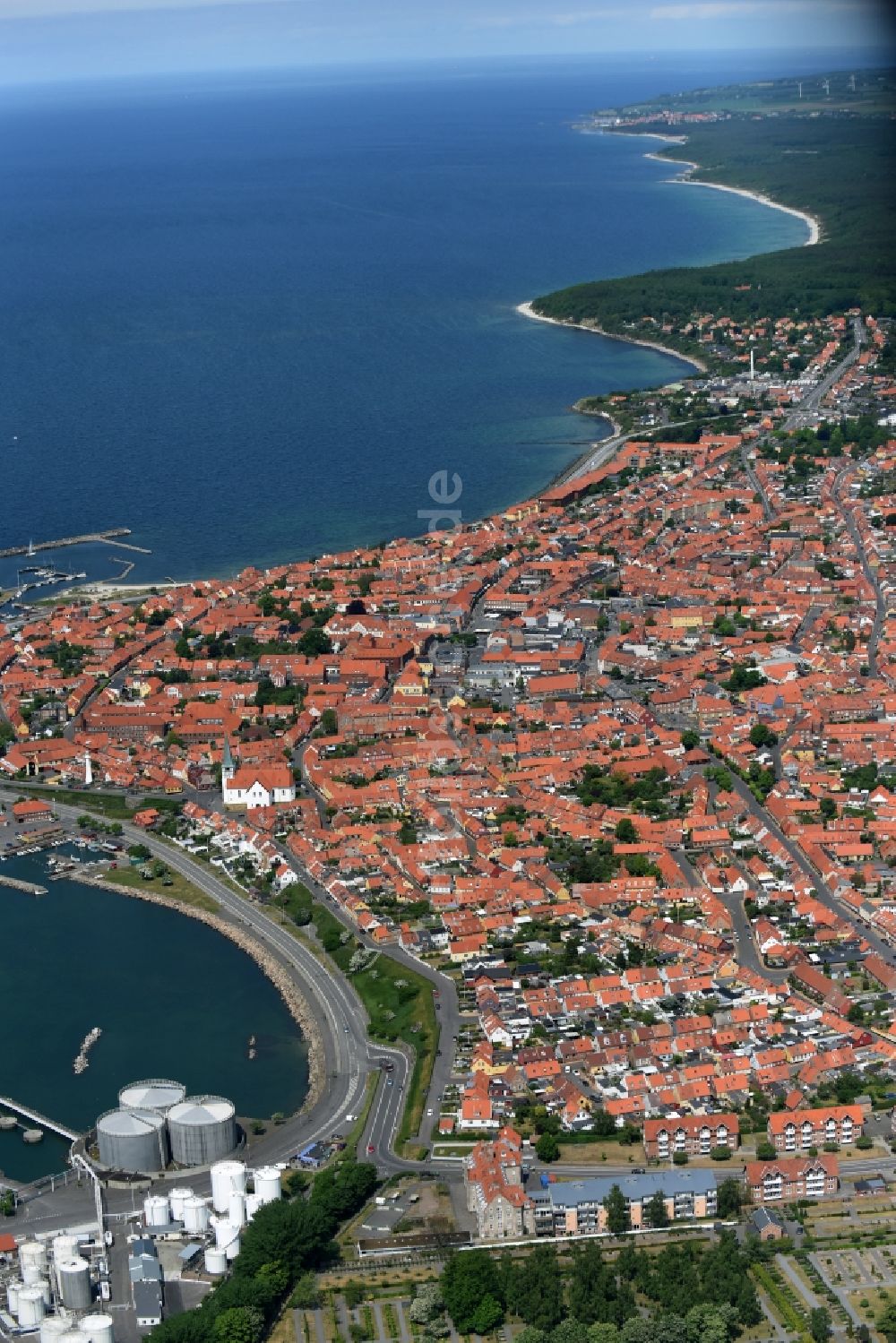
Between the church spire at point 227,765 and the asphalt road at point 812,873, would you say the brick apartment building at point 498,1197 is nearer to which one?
the asphalt road at point 812,873

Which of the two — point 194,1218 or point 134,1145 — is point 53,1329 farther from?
point 134,1145

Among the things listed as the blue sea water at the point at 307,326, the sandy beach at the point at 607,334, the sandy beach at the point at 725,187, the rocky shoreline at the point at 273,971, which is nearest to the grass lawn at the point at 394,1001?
the rocky shoreline at the point at 273,971

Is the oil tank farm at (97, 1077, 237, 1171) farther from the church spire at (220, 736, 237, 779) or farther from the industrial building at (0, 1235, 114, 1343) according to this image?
the church spire at (220, 736, 237, 779)

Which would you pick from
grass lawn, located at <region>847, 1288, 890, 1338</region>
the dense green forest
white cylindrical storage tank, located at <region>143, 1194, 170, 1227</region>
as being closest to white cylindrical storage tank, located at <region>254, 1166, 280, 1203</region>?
white cylindrical storage tank, located at <region>143, 1194, 170, 1227</region>

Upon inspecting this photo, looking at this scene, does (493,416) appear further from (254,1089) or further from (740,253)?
(254,1089)

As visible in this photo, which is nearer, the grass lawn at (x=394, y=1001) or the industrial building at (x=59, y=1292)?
the industrial building at (x=59, y=1292)

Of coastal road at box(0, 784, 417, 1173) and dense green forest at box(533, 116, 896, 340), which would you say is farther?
dense green forest at box(533, 116, 896, 340)
